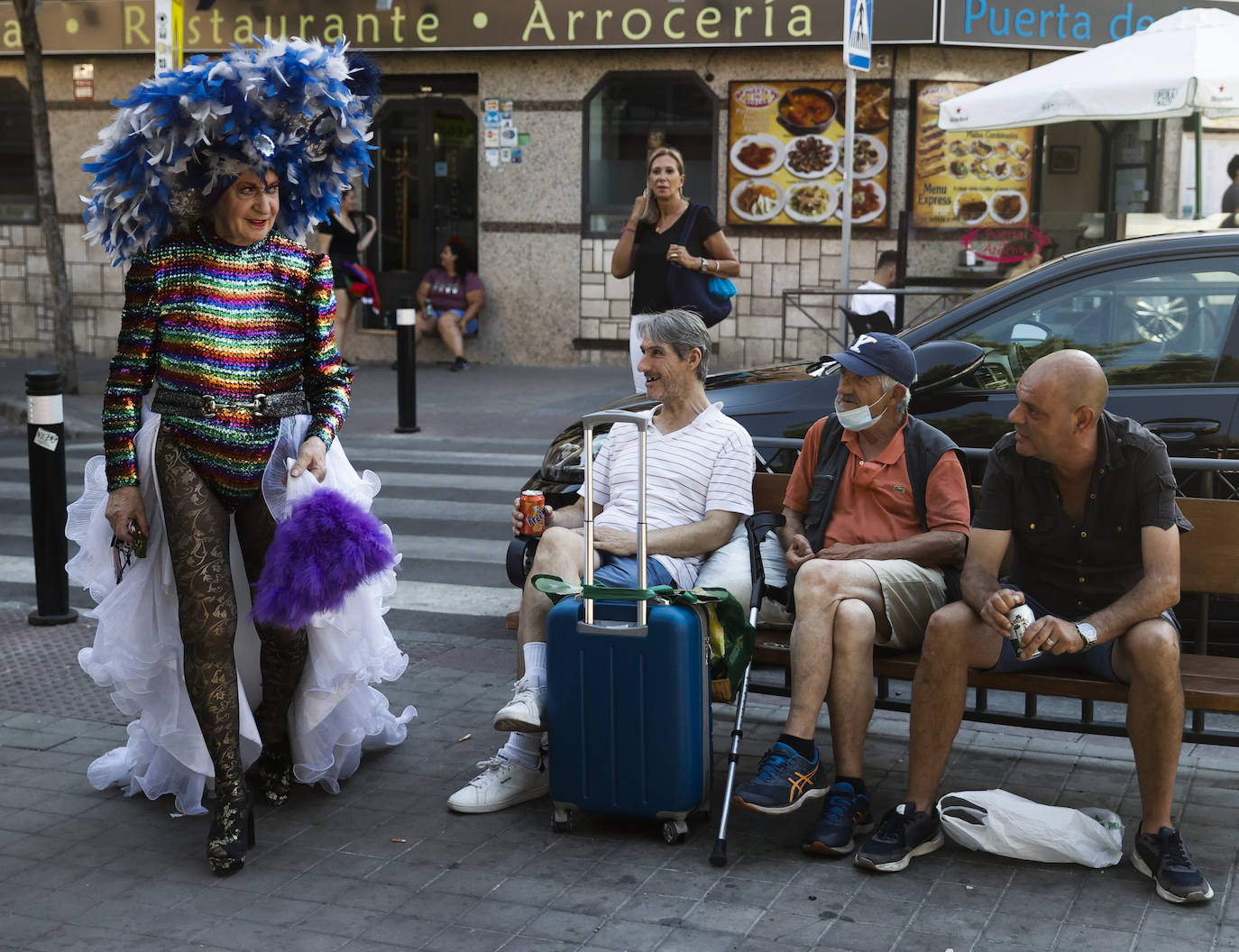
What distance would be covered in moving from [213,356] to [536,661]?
50.4 inches

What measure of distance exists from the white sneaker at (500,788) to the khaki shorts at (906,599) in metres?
1.11

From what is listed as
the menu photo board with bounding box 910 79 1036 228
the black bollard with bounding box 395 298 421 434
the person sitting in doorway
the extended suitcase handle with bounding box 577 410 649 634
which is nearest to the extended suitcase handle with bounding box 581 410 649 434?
the extended suitcase handle with bounding box 577 410 649 634

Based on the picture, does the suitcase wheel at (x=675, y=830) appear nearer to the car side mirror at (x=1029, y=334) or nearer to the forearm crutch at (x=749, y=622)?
the forearm crutch at (x=749, y=622)

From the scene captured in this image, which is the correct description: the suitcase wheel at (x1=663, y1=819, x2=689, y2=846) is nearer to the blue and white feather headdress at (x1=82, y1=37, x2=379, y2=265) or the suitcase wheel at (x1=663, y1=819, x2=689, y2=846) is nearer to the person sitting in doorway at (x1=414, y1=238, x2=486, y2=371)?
the blue and white feather headdress at (x1=82, y1=37, x2=379, y2=265)

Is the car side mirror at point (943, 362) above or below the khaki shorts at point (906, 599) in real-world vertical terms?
above

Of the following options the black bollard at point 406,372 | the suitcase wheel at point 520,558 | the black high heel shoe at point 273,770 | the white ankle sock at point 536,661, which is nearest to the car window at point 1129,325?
the suitcase wheel at point 520,558

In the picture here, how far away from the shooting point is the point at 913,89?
50.5 feet

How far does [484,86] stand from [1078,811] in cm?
1376

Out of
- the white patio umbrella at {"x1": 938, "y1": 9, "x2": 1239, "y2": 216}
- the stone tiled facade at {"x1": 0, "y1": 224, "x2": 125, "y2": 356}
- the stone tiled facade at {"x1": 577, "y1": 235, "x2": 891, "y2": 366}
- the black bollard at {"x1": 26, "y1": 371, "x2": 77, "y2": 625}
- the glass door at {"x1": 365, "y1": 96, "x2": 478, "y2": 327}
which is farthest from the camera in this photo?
the stone tiled facade at {"x1": 0, "y1": 224, "x2": 125, "y2": 356}

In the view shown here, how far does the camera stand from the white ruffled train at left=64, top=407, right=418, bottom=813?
14.4ft

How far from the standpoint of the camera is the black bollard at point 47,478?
651cm

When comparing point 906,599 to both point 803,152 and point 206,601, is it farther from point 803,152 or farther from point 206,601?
point 803,152

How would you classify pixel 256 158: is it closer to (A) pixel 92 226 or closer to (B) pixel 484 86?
(A) pixel 92 226

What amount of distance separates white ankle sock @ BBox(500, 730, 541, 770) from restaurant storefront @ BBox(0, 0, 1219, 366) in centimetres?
1042
